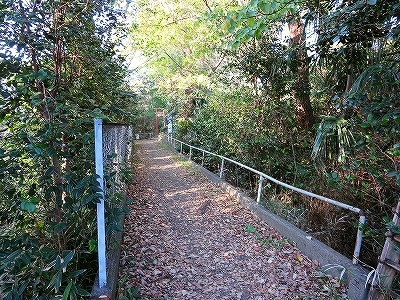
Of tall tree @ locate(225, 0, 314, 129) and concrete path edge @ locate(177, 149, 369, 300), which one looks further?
concrete path edge @ locate(177, 149, 369, 300)

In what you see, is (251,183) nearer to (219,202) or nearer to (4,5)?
(219,202)

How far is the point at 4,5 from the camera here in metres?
2.14

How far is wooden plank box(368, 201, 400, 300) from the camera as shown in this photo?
8.03 feet

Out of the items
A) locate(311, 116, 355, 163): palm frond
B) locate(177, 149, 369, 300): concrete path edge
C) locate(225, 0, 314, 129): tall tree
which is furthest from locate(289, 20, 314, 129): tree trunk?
locate(177, 149, 369, 300): concrete path edge

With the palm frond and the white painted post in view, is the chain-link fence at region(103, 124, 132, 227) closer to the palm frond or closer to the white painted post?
the white painted post

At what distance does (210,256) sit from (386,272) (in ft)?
7.07

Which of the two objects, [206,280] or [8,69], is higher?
[8,69]

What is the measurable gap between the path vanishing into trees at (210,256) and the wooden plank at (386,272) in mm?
543

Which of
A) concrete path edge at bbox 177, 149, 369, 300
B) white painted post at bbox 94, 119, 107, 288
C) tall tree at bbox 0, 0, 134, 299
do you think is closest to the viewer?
tall tree at bbox 0, 0, 134, 299

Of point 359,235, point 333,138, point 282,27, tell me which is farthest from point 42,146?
point 282,27

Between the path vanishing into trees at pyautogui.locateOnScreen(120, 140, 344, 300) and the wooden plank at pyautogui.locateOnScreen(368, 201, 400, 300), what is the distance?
0.54 m

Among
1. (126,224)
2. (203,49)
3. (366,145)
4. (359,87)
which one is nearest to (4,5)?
(359,87)

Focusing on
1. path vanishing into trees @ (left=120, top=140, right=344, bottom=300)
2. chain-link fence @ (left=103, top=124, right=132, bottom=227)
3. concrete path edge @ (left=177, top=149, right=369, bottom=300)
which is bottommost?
path vanishing into trees @ (left=120, top=140, right=344, bottom=300)

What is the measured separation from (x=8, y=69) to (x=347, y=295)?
3.95m
